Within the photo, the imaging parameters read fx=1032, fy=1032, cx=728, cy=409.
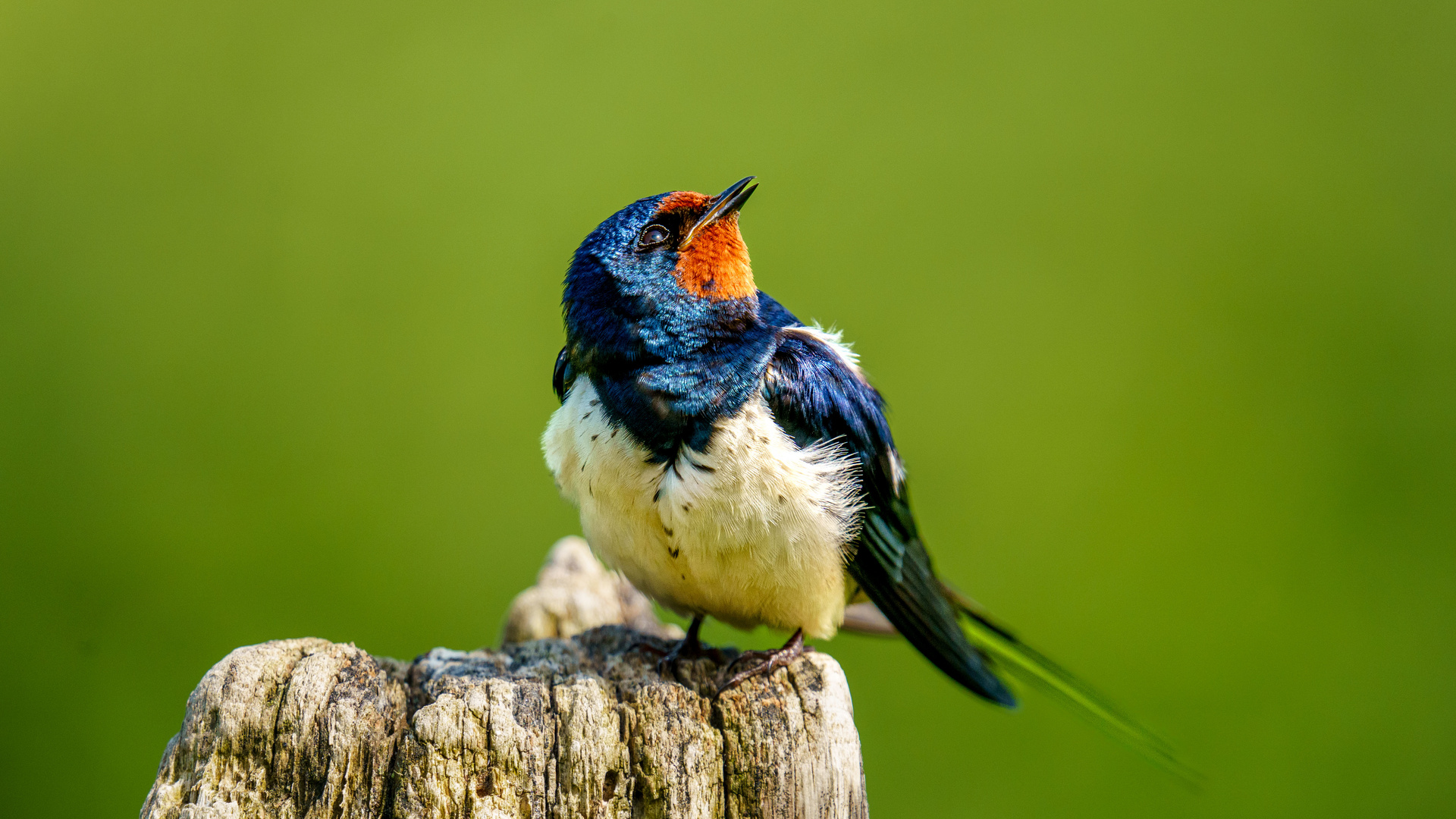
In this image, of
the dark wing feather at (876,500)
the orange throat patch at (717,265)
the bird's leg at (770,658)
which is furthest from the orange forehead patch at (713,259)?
the bird's leg at (770,658)

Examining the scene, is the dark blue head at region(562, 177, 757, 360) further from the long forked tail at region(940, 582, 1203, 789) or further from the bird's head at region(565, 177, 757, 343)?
the long forked tail at region(940, 582, 1203, 789)

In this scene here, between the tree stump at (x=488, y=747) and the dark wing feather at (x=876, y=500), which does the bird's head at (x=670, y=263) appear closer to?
the dark wing feather at (x=876, y=500)

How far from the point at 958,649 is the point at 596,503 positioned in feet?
2.53

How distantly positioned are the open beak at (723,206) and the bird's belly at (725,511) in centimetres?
32

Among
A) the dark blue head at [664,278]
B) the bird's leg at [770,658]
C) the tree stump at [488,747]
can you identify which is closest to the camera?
the tree stump at [488,747]

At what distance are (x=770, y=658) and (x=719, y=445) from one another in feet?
1.16

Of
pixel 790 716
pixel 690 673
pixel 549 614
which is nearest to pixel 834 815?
pixel 790 716

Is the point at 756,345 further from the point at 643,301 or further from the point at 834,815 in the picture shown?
the point at 834,815

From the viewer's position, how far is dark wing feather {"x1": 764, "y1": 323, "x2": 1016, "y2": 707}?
1.80 m

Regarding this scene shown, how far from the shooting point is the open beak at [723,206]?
1.82m

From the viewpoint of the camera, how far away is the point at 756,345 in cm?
179

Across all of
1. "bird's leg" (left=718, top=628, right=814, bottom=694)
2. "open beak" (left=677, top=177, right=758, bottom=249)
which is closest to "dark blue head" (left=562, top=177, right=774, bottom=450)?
"open beak" (left=677, top=177, right=758, bottom=249)

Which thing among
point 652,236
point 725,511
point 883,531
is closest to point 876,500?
point 883,531

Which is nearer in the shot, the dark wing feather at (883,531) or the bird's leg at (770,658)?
the bird's leg at (770,658)
